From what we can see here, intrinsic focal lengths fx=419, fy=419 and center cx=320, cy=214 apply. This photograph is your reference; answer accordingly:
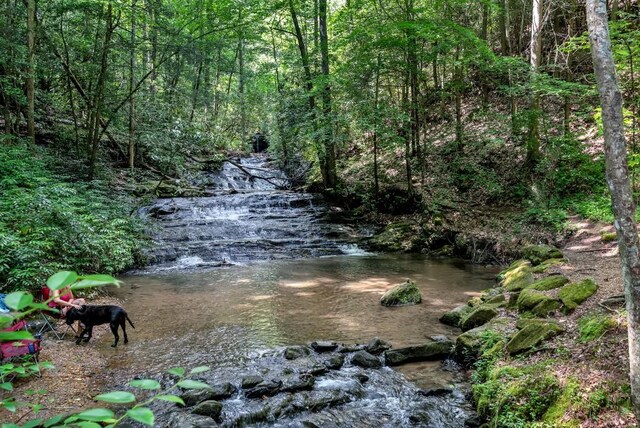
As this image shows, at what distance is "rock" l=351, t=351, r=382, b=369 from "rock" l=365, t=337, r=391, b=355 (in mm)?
264

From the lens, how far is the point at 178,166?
1758 cm

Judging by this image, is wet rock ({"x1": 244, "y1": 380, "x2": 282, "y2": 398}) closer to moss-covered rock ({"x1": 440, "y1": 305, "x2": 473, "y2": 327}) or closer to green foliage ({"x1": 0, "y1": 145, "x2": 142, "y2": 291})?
moss-covered rock ({"x1": 440, "y1": 305, "x2": 473, "y2": 327})

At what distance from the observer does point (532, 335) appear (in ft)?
17.5

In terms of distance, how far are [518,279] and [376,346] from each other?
380 cm

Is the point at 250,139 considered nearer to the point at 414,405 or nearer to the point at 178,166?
the point at 178,166

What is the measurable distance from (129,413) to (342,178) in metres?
19.0

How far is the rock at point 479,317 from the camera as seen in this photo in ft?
23.0

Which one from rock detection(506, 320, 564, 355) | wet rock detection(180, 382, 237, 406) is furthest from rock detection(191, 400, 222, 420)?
rock detection(506, 320, 564, 355)

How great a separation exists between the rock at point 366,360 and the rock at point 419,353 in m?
0.19

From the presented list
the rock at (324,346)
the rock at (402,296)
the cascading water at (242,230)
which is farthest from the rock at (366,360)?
the cascading water at (242,230)

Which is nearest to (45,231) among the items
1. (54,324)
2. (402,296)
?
(54,324)

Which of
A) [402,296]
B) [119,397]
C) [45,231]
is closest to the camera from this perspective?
[119,397]

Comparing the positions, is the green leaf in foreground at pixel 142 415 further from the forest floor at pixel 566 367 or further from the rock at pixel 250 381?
the rock at pixel 250 381

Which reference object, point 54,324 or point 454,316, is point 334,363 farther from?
point 54,324
